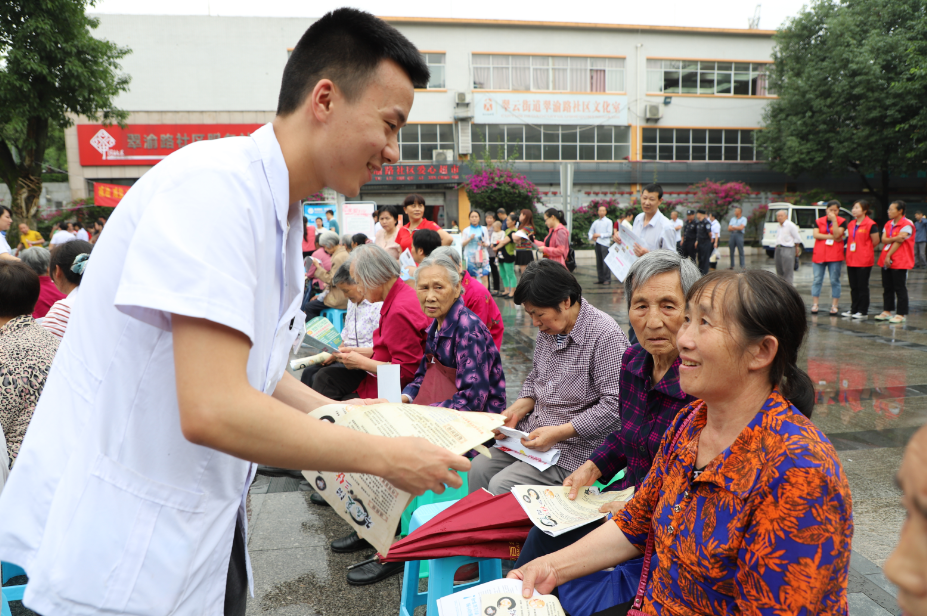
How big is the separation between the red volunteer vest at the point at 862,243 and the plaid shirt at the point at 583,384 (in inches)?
316

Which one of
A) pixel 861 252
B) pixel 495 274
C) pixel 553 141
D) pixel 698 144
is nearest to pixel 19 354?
pixel 861 252

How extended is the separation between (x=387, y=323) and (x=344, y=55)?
2.83m

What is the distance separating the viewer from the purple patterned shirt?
10.3 ft

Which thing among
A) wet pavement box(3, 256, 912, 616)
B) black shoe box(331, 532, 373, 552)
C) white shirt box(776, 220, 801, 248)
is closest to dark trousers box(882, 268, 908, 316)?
wet pavement box(3, 256, 912, 616)

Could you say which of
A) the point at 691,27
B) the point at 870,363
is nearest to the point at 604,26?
the point at 691,27

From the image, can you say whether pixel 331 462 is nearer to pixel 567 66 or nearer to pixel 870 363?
pixel 870 363

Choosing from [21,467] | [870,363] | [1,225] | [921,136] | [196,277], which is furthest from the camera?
[921,136]

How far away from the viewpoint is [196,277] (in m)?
0.92

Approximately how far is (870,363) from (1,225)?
1005 centimetres

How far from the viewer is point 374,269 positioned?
4191 mm

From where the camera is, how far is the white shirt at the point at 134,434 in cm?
98

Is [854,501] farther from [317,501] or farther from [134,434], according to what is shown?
[134,434]

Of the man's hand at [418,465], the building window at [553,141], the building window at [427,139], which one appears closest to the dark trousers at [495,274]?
the man's hand at [418,465]

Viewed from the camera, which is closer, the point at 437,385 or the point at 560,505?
the point at 560,505
